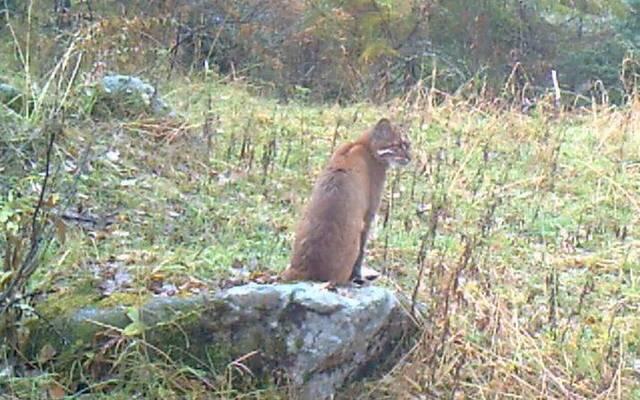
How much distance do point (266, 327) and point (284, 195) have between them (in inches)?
109

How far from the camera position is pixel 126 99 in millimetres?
8031

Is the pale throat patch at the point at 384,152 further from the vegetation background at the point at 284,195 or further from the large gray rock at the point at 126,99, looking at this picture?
the large gray rock at the point at 126,99

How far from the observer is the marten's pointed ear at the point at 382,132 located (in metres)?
5.62

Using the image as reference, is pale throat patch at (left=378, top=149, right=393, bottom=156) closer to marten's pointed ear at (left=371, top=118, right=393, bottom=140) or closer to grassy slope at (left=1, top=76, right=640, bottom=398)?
marten's pointed ear at (left=371, top=118, right=393, bottom=140)

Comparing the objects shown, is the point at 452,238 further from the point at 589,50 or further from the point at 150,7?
the point at 589,50

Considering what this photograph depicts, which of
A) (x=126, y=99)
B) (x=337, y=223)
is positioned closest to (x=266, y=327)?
(x=337, y=223)

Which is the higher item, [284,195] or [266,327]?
[266,327]

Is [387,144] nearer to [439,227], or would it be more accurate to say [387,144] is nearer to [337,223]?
[337,223]

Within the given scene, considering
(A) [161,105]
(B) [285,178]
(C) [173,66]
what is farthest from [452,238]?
(C) [173,66]

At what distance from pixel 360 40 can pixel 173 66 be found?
11.8 feet

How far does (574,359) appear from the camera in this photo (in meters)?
4.93

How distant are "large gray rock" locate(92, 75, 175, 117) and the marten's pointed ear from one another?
9.47 ft

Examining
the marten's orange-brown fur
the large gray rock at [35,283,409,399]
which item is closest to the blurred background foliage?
the marten's orange-brown fur

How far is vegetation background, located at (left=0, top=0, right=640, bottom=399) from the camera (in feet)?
14.9
